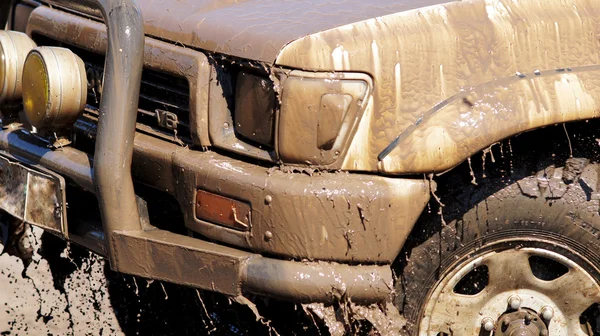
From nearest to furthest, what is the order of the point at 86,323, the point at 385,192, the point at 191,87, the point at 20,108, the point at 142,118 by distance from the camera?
the point at 385,192 < the point at 191,87 < the point at 142,118 < the point at 20,108 < the point at 86,323

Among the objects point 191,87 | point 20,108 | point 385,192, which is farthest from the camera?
point 20,108

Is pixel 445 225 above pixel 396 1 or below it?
below

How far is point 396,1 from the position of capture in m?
3.02

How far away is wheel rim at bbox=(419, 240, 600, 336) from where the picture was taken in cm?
310

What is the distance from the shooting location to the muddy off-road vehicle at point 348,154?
9.27 feet

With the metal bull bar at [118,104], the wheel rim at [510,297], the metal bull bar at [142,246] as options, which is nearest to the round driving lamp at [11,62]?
the metal bull bar at [142,246]

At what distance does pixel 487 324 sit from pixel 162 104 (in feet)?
4.20

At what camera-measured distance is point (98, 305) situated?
4.22 m

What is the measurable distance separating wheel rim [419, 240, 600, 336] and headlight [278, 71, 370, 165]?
0.62m

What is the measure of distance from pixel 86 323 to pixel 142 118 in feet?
4.66

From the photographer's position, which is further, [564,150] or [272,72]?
[564,150]

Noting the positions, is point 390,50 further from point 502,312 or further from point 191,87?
point 502,312

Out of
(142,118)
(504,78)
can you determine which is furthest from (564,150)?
(142,118)

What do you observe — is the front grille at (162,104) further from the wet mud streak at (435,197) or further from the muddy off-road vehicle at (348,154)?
the wet mud streak at (435,197)
